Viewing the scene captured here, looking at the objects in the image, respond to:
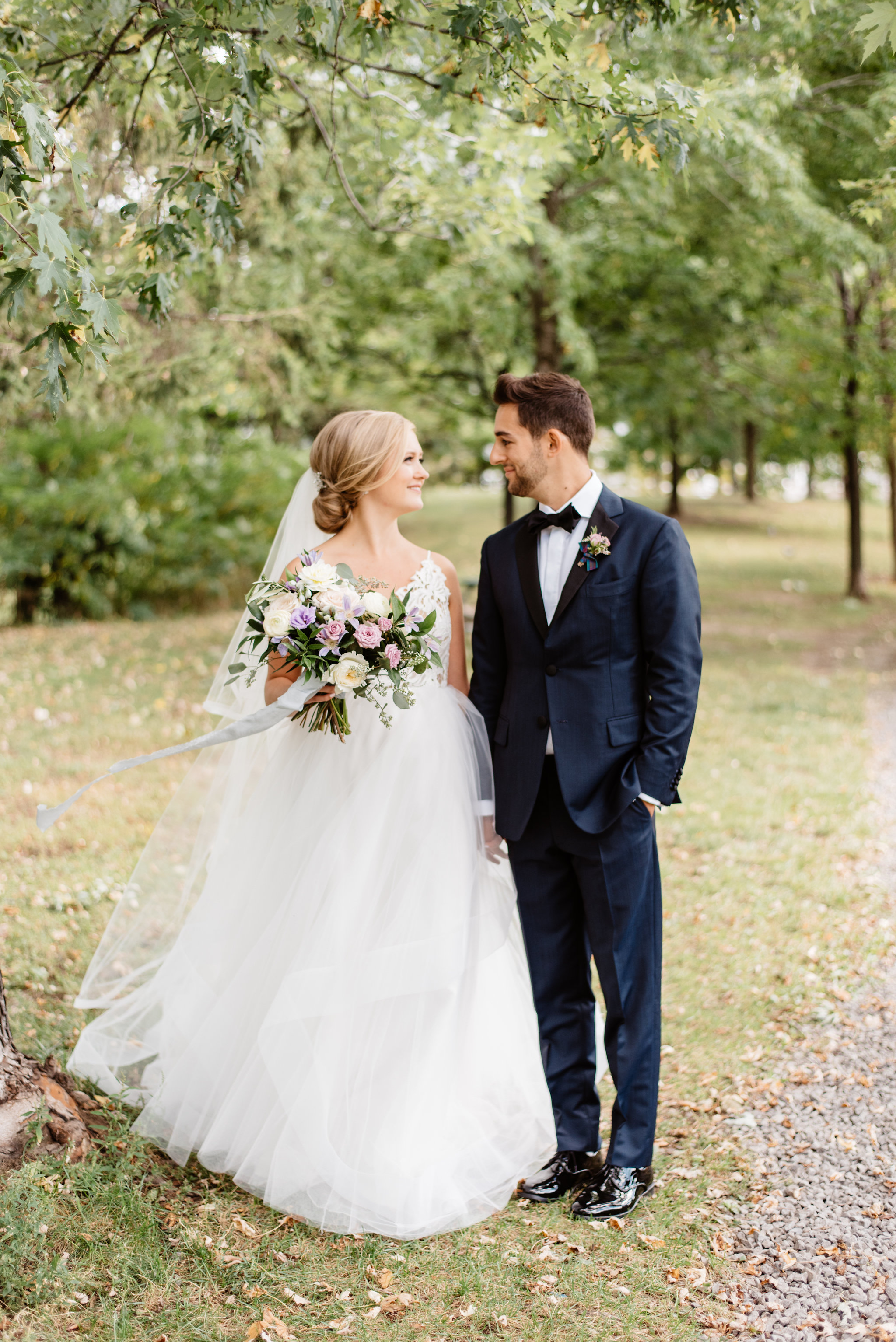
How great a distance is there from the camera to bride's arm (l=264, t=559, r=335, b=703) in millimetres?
3426

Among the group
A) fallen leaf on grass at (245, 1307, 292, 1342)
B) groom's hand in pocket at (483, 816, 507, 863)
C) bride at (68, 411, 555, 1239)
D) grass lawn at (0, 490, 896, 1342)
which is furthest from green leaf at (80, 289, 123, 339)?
fallen leaf on grass at (245, 1307, 292, 1342)

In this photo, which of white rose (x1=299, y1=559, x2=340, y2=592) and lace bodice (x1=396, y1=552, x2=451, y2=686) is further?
lace bodice (x1=396, y1=552, x2=451, y2=686)

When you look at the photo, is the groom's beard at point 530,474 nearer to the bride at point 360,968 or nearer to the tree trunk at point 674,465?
the bride at point 360,968

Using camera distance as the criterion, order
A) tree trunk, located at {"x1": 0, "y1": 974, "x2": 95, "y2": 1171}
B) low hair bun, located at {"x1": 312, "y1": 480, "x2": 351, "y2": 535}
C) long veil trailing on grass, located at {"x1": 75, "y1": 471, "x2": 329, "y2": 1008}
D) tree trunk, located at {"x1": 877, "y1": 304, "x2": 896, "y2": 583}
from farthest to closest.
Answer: tree trunk, located at {"x1": 877, "y1": 304, "x2": 896, "y2": 583} < long veil trailing on grass, located at {"x1": 75, "y1": 471, "x2": 329, "y2": 1008} < low hair bun, located at {"x1": 312, "y1": 480, "x2": 351, "y2": 535} < tree trunk, located at {"x1": 0, "y1": 974, "x2": 95, "y2": 1171}

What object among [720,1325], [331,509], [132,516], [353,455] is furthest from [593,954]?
[132,516]

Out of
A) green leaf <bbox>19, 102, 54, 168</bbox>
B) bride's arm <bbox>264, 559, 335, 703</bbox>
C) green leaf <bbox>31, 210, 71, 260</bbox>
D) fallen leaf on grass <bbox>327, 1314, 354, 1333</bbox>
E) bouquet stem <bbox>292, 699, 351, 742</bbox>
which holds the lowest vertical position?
fallen leaf on grass <bbox>327, 1314, 354, 1333</bbox>

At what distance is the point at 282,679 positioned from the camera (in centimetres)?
361

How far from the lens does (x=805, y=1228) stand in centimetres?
340

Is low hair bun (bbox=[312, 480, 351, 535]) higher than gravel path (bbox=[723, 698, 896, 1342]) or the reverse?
higher

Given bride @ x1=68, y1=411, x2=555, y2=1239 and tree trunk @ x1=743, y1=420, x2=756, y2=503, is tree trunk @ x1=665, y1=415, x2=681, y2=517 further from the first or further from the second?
bride @ x1=68, y1=411, x2=555, y2=1239

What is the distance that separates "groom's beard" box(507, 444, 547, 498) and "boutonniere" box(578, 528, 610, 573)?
0.25 meters

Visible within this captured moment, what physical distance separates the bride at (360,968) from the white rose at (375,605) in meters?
0.35

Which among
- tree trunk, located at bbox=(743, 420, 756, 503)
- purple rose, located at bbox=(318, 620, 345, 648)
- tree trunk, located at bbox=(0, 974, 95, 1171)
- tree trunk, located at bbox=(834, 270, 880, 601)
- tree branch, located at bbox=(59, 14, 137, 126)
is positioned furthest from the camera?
tree trunk, located at bbox=(743, 420, 756, 503)

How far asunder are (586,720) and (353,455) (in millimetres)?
1194
